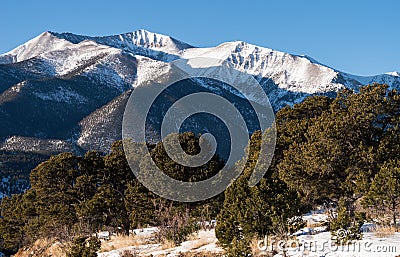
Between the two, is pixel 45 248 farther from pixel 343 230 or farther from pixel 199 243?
pixel 343 230

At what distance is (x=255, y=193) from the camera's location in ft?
61.7

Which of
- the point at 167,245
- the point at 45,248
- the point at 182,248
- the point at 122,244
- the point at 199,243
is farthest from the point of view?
the point at 45,248

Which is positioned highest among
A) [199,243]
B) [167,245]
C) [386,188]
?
[386,188]

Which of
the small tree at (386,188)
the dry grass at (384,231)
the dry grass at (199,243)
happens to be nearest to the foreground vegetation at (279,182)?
the small tree at (386,188)

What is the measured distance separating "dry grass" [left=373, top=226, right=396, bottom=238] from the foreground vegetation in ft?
1.95

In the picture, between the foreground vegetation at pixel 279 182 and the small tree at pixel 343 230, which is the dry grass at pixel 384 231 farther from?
the small tree at pixel 343 230

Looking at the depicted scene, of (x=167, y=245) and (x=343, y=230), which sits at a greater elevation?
(x=343, y=230)

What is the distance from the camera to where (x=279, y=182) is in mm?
19641

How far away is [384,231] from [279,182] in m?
4.63

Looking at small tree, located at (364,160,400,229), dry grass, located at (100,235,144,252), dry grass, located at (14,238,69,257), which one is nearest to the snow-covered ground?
dry grass, located at (100,235,144,252)

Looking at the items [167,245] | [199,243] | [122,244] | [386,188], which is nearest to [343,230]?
[386,188]

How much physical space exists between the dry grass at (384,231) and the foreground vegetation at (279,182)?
596 millimetres

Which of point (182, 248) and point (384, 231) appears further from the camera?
point (182, 248)

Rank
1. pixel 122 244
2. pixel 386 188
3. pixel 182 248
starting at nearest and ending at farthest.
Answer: pixel 386 188 → pixel 182 248 → pixel 122 244
